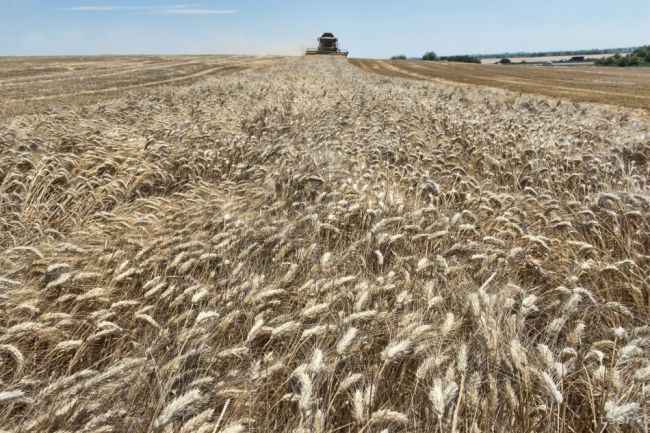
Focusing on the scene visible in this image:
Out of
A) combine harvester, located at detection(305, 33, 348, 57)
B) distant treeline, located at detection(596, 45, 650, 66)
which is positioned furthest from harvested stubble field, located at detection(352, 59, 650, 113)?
distant treeline, located at detection(596, 45, 650, 66)

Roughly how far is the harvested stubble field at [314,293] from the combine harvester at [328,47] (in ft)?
230

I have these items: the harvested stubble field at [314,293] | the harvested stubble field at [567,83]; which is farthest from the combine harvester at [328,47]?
the harvested stubble field at [314,293]

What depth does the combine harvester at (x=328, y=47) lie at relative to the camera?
232ft

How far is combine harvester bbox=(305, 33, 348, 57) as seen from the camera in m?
70.6

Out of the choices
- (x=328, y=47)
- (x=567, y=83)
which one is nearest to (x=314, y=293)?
(x=567, y=83)

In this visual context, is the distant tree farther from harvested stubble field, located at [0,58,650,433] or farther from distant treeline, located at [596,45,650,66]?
harvested stubble field, located at [0,58,650,433]

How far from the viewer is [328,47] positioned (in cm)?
7125

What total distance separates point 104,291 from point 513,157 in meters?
5.65

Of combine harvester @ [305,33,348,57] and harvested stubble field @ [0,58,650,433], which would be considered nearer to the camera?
harvested stubble field @ [0,58,650,433]

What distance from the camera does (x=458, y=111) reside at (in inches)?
444

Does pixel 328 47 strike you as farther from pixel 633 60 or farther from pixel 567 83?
pixel 633 60

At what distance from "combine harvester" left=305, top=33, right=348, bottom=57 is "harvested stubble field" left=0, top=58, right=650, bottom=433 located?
7009 cm

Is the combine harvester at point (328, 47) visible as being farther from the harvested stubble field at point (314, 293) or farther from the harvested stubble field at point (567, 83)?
the harvested stubble field at point (314, 293)

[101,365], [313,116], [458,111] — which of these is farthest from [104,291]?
[458,111]
